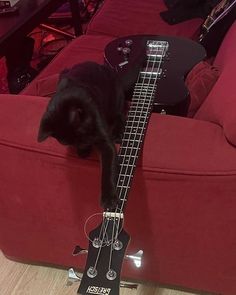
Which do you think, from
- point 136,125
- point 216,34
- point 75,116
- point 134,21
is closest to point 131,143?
point 136,125

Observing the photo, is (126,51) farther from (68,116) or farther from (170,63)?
(68,116)

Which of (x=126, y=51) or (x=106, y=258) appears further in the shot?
(x=126, y=51)

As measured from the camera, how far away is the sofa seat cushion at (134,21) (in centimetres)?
183

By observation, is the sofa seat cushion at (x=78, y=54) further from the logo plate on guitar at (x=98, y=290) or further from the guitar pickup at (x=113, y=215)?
the logo plate on guitar at (x=98, y=290)

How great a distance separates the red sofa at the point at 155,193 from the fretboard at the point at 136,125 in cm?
2

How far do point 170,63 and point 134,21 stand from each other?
0.62m

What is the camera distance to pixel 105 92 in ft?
3.09

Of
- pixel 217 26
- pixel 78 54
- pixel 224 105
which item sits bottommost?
pixel 78 54

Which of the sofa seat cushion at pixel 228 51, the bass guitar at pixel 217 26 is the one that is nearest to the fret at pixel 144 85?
the sofa seat cushion at pixel 228 51

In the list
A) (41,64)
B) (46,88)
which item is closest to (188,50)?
(46,88)

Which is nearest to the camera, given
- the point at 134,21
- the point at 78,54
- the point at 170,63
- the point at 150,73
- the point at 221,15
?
the point at 150,73

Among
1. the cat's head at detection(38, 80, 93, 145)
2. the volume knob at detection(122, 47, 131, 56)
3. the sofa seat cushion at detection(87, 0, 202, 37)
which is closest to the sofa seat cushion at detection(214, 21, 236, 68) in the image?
the volume knob at detection(122, 47, 131, 56)

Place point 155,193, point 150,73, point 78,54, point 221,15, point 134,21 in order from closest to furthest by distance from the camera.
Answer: point 155,193
point 150,73
point 221,15
point 78,54
point 134,21

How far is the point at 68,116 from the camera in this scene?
82 centimetres
